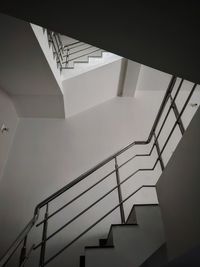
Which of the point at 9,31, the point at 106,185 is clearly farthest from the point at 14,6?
the point at 106,185

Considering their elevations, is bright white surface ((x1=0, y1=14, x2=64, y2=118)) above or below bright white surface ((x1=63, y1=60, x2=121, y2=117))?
below

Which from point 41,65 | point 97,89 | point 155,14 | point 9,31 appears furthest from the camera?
point 97,89

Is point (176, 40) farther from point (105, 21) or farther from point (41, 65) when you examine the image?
point (41, 65)

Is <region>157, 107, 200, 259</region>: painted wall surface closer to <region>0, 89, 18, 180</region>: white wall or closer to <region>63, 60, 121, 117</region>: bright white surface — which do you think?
<region>63, 60, 121, 117</region>: bright white surface

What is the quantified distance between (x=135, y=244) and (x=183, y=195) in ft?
2.08

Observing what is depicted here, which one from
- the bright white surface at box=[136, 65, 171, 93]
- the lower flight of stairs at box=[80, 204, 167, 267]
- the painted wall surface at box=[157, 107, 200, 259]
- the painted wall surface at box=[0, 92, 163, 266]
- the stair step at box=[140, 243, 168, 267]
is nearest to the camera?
the painted wall surface at box=[157, 107, 200, 259]

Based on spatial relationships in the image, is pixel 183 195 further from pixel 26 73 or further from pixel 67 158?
pixel 26 73

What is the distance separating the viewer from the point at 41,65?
8.71ft

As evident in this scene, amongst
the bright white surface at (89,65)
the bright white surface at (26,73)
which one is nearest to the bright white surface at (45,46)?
the bright white surface at (26,73)

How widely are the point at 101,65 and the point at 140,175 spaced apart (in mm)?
1814

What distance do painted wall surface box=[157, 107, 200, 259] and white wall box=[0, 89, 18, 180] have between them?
251 centimetres

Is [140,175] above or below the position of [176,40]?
above

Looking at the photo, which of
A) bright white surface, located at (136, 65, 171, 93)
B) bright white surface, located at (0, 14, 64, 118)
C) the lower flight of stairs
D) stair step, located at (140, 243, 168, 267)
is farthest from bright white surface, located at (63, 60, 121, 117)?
stair step, located at (140, 243, 168, 267)

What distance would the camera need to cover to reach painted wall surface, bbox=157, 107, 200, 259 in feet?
3.71
